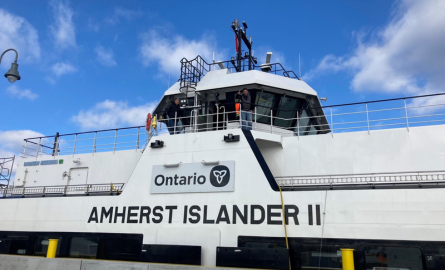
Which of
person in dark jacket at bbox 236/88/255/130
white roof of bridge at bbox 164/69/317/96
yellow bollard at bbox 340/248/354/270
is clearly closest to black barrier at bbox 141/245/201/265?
yellow bollard at bbox 340/248/354/270

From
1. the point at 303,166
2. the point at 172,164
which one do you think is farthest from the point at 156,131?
the point at 303,166

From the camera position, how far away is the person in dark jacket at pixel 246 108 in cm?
1006

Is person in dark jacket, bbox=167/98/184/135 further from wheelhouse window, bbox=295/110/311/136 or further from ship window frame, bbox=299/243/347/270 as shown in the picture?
ship window frame, bbox=299/243/347/270

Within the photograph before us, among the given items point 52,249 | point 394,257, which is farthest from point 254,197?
point 52,249

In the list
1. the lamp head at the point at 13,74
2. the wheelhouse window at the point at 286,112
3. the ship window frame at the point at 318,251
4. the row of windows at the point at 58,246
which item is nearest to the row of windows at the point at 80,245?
the row of windows at the point at 58,246

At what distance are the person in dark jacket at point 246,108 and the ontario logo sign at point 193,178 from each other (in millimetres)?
1579

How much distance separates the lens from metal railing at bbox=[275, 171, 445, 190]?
26.2ft

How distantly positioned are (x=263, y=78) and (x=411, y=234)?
20.1 ft

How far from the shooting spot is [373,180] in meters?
8.77

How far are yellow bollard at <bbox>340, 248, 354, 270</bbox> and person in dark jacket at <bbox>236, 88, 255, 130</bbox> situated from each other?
4.34 meters

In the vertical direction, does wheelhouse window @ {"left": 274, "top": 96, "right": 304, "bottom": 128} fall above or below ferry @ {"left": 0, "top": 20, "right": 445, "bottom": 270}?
above

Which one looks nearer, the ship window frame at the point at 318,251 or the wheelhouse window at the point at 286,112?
the ship window frame at the point at 318,251

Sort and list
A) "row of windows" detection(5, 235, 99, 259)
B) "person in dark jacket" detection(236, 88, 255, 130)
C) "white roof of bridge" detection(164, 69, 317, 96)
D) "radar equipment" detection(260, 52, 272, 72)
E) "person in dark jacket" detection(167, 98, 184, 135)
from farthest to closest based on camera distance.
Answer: "radar equipment" detection(260, 52, 272, 72) < "person in dark jacket" detection(167, 98, 184, 135) < "white roof of bridge" detection(164, 69, 317, 96) < "person in dark jacket" detection(236, 88, 255, 130) < "row of windows" detection(5, 235, 99, 259)

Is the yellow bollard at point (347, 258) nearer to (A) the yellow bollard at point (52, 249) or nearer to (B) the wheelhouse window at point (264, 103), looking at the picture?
(B) the wheelhouse window at point (264, 103)
